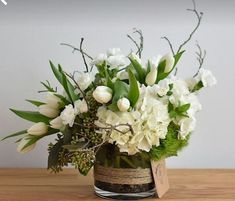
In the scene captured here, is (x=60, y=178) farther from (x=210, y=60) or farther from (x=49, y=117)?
(x=210, y=60)

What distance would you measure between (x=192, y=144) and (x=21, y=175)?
0.57 meters

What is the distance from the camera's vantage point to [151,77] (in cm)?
99

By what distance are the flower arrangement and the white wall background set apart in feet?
1.10

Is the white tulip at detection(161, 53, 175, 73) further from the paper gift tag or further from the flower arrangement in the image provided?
the paper gift tag

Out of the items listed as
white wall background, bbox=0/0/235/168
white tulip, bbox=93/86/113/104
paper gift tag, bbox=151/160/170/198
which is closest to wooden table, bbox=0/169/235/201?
paper gift tag, bbox=151/160/170/198

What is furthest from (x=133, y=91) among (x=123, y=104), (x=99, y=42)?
(x=99, y=42)

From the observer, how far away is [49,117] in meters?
1.05

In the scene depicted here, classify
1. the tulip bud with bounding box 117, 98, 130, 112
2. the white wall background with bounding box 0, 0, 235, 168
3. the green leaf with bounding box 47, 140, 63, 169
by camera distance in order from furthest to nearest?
the white wall background with bounding box 0, 0, 235, 168 < the green leaf with bounding box 47, 140, 63, 169 < the tulip bud with bounding box 117, 98, 130, 112

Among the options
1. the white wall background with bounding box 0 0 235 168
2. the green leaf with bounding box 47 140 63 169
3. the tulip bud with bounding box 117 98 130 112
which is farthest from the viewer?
the white wall background with bounding box 0 0 235 168

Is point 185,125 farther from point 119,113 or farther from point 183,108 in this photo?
point 119,113

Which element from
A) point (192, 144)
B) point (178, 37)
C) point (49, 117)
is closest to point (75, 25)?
point (178, 37)

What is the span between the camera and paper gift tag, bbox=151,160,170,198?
103 cm

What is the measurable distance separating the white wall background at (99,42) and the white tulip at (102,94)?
0.47m

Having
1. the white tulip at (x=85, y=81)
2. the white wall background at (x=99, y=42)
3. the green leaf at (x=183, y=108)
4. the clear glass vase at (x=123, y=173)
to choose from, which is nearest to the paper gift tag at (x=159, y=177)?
the clear glass vase at (x=123, y=173)
